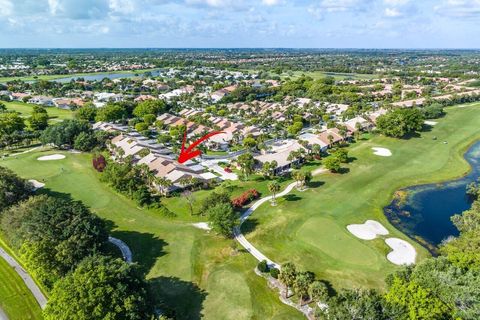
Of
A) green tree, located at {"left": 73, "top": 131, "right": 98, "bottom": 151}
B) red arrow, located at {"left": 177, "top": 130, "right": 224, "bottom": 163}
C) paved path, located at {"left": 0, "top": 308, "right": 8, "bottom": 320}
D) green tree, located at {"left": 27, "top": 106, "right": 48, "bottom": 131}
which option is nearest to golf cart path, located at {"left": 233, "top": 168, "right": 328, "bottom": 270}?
red arrow, located at {"left": 177, "top": 130, "right": 224, "bottom": 163}

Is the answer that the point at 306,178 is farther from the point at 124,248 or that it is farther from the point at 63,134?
the point at 63,134

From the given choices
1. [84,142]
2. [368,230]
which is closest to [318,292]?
[368,230]

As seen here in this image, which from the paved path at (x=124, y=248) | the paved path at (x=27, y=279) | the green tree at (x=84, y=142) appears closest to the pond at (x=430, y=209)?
the paved path at (x=124, y=248)

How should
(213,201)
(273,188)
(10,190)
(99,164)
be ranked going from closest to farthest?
(10,190), (213,201), (273,188), (99,164)

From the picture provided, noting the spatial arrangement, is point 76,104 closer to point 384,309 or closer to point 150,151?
point 150,151

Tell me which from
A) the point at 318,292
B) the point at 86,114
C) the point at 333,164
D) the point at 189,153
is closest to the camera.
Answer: the point at 318,292
